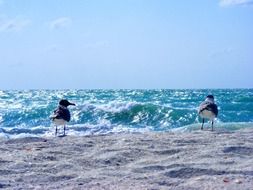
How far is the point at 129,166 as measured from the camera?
5.93 m

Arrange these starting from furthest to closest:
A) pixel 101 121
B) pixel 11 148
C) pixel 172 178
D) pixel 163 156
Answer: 1. pixel 101 121
2. pixel 11 148
3. pixel 163 156
4. pixel 172 178

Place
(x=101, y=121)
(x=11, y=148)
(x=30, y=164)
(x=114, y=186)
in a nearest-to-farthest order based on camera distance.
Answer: (x=114, y=186), (x=30, y=164), (x=11, y=148), (x=101, y=121)

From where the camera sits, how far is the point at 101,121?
19984 millimetres

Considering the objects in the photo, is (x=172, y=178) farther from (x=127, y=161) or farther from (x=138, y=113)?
(x=138, y=113)

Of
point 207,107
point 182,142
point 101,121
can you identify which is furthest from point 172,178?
point 101,121

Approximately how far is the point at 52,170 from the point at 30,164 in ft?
1.46

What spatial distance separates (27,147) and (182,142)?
7.52 feet

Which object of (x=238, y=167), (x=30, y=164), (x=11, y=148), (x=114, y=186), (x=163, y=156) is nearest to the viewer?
(x=114, y=186)

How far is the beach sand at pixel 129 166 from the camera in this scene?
4.89 meters

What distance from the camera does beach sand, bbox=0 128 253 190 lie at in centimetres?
489

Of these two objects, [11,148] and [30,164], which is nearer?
[30,164]

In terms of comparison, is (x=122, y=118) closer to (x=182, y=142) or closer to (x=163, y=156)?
(x=182, y=142)

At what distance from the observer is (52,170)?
5660mm

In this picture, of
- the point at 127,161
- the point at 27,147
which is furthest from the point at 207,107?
the point at 127,161
